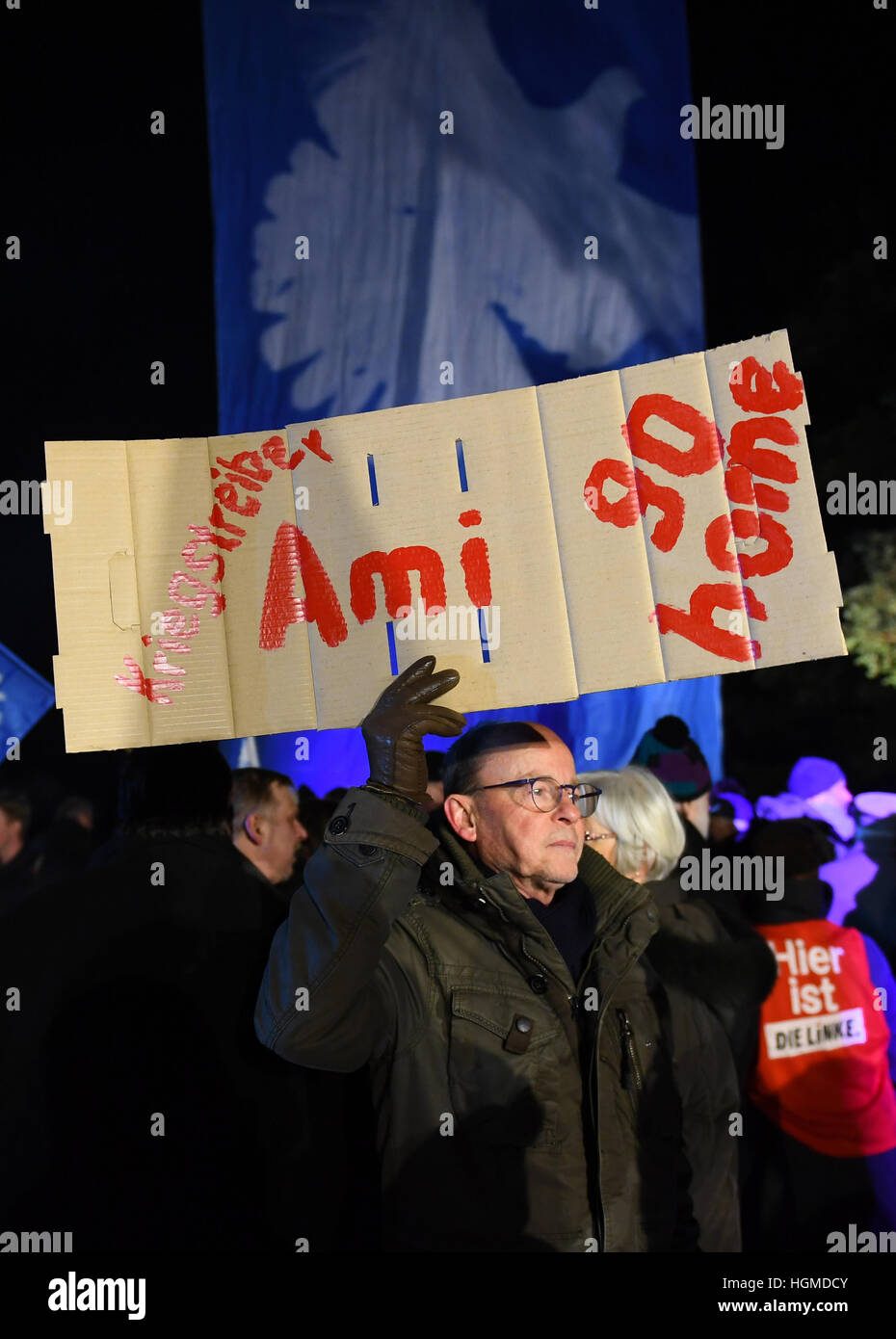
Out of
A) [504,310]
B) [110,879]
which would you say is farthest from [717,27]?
[110,879]

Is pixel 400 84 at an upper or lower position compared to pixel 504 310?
upper

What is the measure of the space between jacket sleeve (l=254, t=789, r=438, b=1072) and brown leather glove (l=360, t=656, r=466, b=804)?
0.15ft

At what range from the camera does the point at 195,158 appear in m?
6.80

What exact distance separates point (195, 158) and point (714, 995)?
582cm

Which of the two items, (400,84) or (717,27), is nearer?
(400,84)

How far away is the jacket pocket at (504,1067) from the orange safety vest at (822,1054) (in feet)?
3.94

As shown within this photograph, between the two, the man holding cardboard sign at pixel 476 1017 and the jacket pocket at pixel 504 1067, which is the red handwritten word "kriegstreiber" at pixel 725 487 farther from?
the jacket pocket at pixel 504 1067

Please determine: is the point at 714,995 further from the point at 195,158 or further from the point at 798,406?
the point at 195,158

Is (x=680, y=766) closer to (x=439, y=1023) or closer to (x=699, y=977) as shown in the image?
(x=699, y=977)

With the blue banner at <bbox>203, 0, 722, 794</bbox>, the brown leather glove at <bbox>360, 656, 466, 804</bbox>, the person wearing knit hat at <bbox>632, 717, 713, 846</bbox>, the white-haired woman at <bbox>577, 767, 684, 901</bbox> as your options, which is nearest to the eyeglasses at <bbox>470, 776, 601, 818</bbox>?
the brown leather glove at <bbox>360, 656, 466, 804</bbox>

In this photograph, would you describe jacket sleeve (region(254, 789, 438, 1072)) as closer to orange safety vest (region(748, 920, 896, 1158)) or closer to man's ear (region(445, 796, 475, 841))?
man's ear (region(445, 796, 475, 841))

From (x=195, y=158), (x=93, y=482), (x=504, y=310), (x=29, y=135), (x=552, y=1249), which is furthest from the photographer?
(x=195, y=158)

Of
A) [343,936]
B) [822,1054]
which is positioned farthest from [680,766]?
[343,936]

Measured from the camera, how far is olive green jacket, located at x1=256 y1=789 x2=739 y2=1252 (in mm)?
1983
